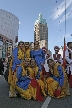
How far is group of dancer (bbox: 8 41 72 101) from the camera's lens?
250 inches

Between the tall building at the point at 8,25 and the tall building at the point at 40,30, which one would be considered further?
the tall building at the point at 40,30

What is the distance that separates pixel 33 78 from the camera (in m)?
6.57

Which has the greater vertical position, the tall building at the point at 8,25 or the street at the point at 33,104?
the tall building at the point at 8,25

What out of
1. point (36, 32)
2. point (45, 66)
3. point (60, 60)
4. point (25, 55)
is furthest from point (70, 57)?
point (36, 32)

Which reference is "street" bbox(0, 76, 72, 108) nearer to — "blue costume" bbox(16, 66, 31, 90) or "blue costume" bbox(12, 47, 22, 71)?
"blue costume" bbox(16, 66, 31, 90)

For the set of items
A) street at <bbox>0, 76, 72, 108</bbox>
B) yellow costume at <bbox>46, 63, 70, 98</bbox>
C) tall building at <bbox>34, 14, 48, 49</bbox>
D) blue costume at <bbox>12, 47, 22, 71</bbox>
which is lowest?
street at <bbox>0, 76, 72, 108</bbox>

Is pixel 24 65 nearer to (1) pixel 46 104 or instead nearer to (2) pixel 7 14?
(1) pixel 46 104

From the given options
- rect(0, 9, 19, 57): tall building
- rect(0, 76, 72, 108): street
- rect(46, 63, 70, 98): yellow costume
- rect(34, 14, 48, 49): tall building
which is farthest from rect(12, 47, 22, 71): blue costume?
rect(34, 14, 48, 49): tall building

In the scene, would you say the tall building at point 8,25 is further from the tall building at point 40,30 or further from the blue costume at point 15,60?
the blue costume at point 15,60

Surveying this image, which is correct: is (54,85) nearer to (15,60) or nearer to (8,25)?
(15,60)

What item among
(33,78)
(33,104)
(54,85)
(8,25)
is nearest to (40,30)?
(8,25)

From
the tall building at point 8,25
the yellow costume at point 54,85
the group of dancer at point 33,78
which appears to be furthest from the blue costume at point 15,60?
the tall building at point 8,25

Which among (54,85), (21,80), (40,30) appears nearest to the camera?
(21,80)

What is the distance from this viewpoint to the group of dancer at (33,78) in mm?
6344
